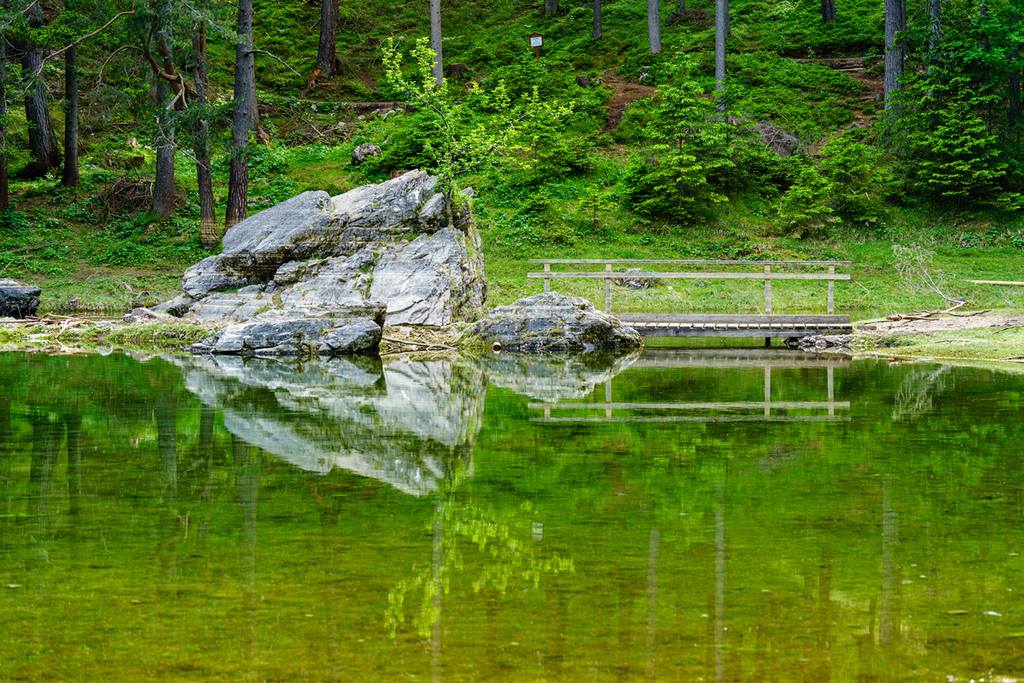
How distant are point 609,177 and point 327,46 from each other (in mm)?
13656

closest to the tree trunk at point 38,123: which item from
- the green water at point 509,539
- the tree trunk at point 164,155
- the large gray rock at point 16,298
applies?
the tree trunk at point 164,155

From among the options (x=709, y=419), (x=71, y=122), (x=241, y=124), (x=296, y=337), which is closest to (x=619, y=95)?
(x=241, y=124)

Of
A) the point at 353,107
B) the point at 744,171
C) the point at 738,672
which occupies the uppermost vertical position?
the point at 353,107

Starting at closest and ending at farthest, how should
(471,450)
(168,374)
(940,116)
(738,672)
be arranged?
(738,672)
(471,450)
(168,374)
(940,116)

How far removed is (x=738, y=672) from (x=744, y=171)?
94.2 ft

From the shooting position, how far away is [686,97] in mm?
31234

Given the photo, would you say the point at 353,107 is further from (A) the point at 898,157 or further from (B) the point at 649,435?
(B) the point at 649,435

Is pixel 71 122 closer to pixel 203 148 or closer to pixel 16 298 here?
pixel 203 148

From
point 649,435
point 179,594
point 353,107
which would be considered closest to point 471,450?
point 649,435

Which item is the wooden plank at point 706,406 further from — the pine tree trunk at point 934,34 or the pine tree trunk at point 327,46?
the pine tree trunk at point 327,46

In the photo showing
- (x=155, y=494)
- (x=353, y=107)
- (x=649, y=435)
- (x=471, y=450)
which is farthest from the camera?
(x=353, y=107)

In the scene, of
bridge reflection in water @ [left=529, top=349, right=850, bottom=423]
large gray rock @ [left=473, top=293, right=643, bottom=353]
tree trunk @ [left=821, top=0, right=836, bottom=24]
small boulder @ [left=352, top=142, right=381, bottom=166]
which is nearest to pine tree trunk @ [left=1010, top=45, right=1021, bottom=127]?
tree trunk @ [left=821, top=0, right=836, bottom=24]

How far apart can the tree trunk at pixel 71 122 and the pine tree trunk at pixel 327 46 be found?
413 inches

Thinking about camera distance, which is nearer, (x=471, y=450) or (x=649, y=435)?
(x=471, y=450)
